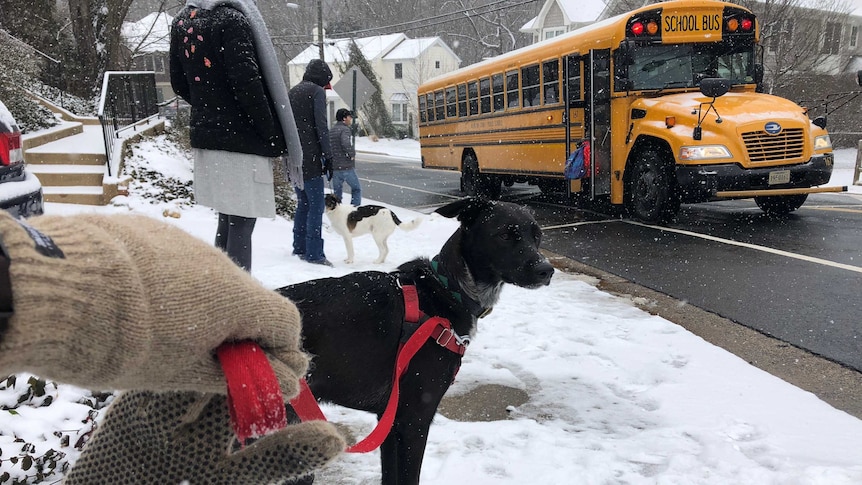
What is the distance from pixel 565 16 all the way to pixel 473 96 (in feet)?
101

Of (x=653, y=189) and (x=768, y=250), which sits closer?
(x=768, y=250)

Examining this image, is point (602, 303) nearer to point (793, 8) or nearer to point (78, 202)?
point (78, 202)

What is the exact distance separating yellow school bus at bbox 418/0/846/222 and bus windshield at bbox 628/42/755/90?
2 centimetres

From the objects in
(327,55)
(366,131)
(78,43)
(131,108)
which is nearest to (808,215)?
(131,108)

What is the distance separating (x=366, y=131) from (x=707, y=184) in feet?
141

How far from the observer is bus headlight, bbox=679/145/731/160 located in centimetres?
811

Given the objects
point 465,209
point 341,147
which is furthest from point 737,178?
point 465,209

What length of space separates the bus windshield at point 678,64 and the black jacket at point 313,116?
5492 millimetres

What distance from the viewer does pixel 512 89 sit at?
42.1ft

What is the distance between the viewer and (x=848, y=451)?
2.67 m

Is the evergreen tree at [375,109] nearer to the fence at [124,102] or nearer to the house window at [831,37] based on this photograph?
the house window at [831,37]

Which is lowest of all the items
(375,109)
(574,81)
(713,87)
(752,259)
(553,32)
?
(752,259)

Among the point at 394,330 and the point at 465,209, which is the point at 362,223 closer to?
the point at 465,209

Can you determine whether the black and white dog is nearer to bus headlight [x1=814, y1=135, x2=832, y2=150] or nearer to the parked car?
the parked car
